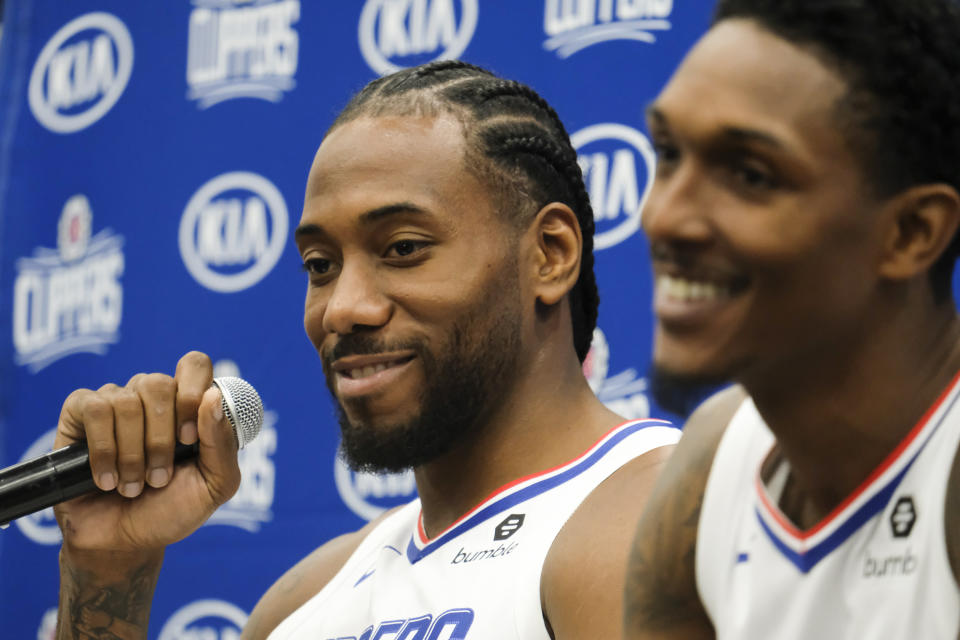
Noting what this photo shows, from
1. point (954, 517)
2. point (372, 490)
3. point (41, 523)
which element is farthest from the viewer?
point (41, 523)

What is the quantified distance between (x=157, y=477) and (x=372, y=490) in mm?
1040

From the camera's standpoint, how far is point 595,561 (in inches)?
50.1

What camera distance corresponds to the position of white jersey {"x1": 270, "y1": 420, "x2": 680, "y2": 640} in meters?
1.36

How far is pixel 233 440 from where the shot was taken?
5.16 ft

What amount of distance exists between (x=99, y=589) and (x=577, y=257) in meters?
0.78

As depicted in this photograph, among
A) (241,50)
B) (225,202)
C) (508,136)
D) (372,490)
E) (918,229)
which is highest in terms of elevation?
(241,50)

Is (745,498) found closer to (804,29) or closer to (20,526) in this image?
(804,29)

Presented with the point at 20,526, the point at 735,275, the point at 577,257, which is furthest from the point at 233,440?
the point at 20,526

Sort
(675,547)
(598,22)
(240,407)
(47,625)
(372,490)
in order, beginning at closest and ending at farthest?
(675,547), (240,407), (598,22), (372,490), (47,625)

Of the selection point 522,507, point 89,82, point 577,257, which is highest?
point 89,82

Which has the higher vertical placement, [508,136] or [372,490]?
[508,136]

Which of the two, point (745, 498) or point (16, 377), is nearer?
point (745, 498)

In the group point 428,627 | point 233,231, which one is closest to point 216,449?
point 428,627

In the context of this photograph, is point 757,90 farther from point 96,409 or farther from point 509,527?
point 96,409
